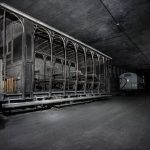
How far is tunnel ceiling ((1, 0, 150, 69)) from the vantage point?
511 cm

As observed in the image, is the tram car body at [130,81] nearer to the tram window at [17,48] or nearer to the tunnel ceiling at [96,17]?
the tunnel ceiling at [96,17]

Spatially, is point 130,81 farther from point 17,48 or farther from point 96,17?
point 17,48

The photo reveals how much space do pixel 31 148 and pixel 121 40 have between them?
27.7ft

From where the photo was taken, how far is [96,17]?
6.07 meters

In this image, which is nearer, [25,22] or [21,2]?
[21,2]

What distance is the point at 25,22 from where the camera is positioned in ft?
17.6

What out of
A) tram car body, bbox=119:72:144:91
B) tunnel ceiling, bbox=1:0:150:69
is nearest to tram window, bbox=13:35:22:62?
tunnel ceiling, bbox=1:0:150:69

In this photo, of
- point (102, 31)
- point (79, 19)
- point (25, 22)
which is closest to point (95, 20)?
point (79, 19)

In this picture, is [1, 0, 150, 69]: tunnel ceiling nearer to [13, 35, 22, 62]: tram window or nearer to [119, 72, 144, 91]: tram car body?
[13, 35, 22, 62]: tram window

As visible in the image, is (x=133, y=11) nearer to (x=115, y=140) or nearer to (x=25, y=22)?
(x=25, y=22)

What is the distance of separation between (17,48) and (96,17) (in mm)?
4185

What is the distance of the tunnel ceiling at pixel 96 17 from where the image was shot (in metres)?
5.11

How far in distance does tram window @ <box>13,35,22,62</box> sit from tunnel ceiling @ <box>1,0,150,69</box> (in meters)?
1.96

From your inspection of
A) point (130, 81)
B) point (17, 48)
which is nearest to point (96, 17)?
point (17, 48)
